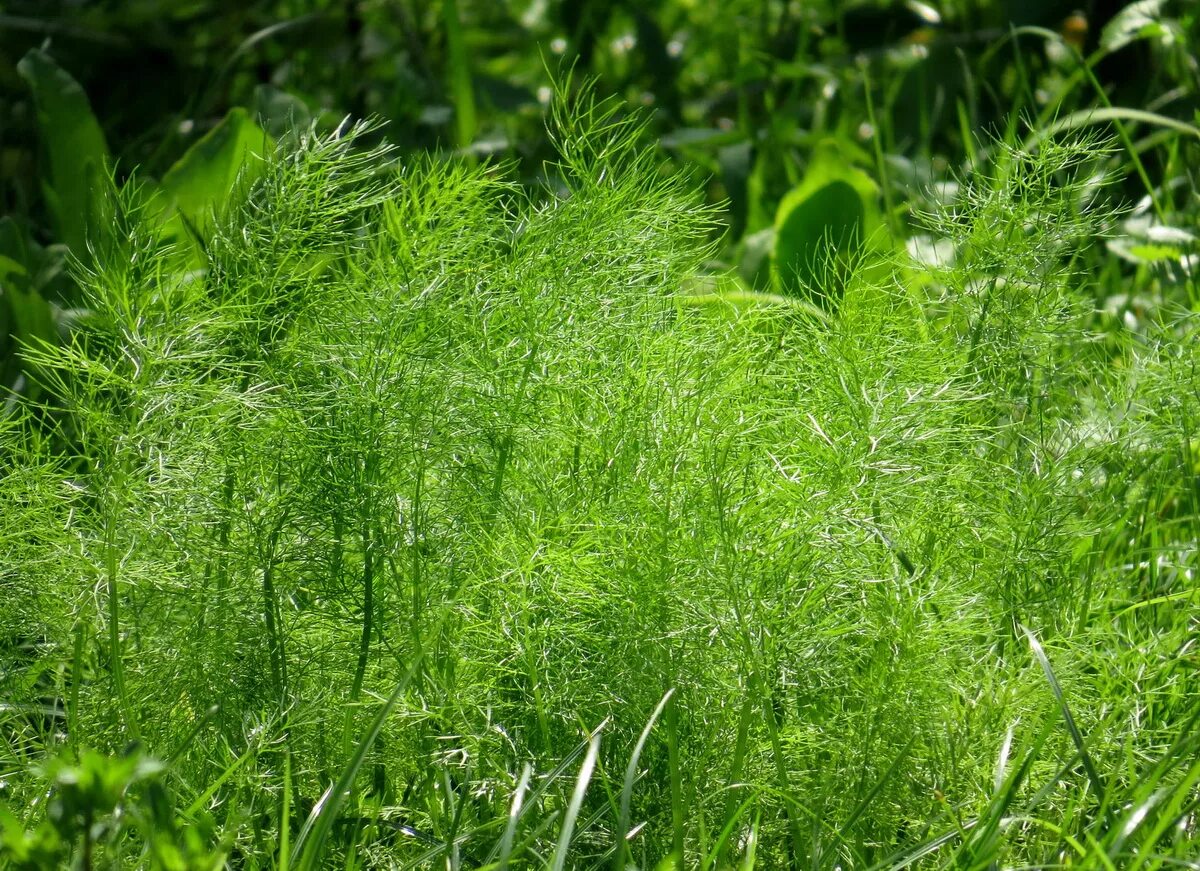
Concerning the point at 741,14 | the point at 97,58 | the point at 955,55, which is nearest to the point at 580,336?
the point at 955,55

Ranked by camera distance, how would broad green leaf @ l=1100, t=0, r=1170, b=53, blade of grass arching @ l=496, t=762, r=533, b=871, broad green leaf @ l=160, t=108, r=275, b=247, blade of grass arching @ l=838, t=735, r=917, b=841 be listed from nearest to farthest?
1. blade of grass arching @ l=496, t=762, r=533, b=871
2. blade of grass arching @ l=838, t=735, r=917, b=841
3. broad green leaf @ l=160, t=108, r=275, b=247
4. broad green leaf @ l=1100, t=0, r=1170, b=53

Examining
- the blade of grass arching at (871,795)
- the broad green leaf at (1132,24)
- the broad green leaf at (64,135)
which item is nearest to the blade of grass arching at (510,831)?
the blade of grass arching at (871,795)

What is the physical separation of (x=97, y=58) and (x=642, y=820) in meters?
2.35

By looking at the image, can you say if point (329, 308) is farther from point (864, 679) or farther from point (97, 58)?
point (97, 58)

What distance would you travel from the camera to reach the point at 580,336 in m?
1.14

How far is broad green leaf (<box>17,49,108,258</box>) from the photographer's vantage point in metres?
1.96

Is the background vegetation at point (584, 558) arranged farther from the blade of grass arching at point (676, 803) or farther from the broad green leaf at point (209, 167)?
the broad green leaf at point (209, 167)

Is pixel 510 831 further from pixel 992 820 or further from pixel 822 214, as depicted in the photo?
pixel 822 214

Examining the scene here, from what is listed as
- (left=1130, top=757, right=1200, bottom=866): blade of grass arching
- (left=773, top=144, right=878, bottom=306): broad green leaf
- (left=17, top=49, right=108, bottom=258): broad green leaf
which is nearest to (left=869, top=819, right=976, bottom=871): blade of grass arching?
(left=1130, top=757, right=1200, bottom=866): blade of grass arching

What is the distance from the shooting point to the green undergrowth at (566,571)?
3.24 feet

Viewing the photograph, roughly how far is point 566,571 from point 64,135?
1.36 meters

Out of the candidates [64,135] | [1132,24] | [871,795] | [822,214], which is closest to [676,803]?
[871,795]

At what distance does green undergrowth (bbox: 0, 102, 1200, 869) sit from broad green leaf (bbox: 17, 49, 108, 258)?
0.84 m

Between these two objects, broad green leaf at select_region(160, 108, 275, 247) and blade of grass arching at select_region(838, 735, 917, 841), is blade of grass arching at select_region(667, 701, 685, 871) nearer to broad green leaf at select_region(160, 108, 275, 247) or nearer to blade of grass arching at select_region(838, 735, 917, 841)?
blade of grass arching at select_region(838, 735, 917, 841)
